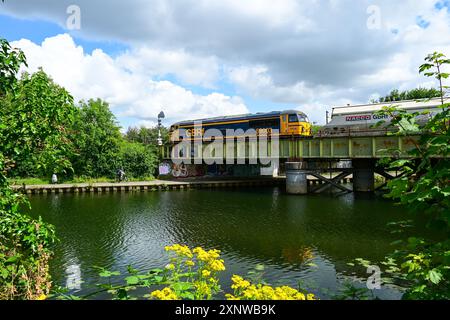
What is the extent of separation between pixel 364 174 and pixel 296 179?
7.08 m

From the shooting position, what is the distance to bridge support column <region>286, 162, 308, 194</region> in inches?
1237

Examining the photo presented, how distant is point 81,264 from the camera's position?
11844mm

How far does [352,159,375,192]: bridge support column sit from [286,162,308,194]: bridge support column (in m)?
5.45

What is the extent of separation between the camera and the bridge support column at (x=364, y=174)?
31547 millimetres

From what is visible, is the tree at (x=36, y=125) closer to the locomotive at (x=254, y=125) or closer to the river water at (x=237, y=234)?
the river water at (x=237, y=234)

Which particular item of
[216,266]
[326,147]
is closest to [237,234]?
[216,266]

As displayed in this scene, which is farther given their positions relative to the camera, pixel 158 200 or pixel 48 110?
pixel 158 200

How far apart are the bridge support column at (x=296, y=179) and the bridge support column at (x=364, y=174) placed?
17.9 ft

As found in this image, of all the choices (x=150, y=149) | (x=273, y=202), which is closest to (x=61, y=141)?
(x=273, y=202)

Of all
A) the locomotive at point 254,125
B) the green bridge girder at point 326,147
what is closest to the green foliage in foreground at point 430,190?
the green bridge girder at point 326,147

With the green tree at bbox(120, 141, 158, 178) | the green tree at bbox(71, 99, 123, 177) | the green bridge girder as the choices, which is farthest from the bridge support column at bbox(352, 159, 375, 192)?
the green tree at bbox(71, 99, 123, 177)

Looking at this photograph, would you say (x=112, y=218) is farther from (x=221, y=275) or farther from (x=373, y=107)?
(x=373, y=107)

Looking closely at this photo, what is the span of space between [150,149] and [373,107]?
29.9 m
